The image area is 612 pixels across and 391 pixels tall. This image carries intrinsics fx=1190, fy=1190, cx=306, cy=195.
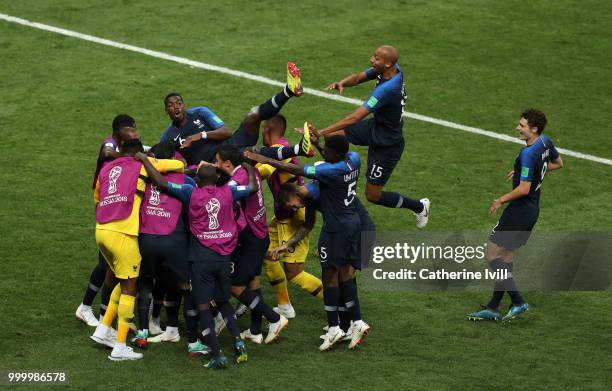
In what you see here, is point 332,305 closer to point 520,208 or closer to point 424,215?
point 520,208

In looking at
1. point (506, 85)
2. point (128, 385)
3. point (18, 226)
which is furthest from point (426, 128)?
point (128, 385)

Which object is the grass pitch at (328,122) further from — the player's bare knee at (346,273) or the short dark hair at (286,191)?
the short dark hair at (286,191)

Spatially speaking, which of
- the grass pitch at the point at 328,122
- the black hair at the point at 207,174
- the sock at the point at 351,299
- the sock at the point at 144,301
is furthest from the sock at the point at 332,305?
the sock at the point at 144,301

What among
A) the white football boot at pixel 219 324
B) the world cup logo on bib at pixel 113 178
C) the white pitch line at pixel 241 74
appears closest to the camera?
the world cup logo on bib at pixel 113 178

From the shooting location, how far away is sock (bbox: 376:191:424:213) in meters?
15.2

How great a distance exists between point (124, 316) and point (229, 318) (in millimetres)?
1059

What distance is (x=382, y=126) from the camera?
1479 centimetres

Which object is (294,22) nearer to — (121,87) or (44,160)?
(121,87)

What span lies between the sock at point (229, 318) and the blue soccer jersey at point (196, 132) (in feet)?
7.94

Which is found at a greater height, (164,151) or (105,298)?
(164,151)

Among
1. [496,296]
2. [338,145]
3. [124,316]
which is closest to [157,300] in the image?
[124,316]

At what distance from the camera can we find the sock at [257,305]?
12.5 m

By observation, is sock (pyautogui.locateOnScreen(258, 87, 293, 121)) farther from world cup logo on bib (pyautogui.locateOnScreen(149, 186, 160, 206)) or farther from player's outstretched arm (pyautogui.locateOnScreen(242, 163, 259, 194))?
world cup logo on bib (pyautogui.locateOnScreen(149, 186, 160, 206))

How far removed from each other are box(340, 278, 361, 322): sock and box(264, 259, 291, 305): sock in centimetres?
88
